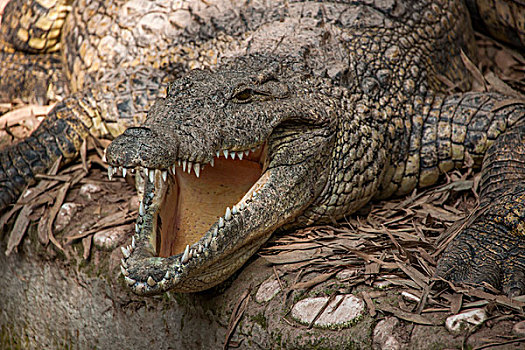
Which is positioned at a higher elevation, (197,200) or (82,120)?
(82,120)

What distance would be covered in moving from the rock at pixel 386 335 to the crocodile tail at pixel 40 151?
220 cm

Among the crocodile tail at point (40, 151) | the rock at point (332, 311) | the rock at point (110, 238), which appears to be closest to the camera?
the rock at point (332, 311)

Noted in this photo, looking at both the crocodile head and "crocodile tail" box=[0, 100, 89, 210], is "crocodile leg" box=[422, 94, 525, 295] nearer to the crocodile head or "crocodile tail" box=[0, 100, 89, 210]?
the crocodile head

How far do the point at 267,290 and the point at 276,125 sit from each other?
2.28 ft

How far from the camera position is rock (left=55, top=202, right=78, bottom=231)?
3049mm

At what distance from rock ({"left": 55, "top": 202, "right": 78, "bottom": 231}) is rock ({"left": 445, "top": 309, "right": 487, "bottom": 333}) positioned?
1.98 m

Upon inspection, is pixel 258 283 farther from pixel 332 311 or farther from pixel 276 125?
pixel 276 125

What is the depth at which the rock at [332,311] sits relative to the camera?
2176 mm

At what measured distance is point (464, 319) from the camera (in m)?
1.98

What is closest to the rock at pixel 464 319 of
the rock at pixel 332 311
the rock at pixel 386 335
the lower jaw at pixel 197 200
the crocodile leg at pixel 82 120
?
the rock at pixel 386 335

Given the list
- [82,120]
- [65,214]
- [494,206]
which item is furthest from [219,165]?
[494,206]

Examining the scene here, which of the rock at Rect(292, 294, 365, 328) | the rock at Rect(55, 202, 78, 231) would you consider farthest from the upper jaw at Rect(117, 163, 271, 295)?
the rock at Rect(55, 202, 78, 231)

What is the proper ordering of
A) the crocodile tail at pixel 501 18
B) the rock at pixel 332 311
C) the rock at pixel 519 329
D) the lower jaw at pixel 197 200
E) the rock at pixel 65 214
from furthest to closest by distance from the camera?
the crocodile tail at pixel 501 18 < the rock at pixel 65 214 < the lower jaw at pixel 197 200 < the rock at pixel 332 311 < the rock at pixel 519 329

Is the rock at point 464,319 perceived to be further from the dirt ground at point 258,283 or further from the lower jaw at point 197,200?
the lower jaw at point 197,200
